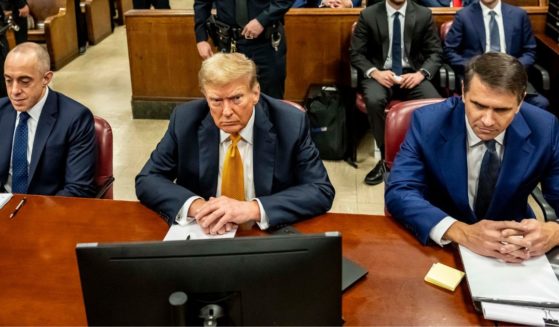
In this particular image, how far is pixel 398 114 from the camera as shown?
2383 mm

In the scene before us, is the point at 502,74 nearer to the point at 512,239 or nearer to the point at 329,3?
the point at 512,239

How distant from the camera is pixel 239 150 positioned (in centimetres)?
219

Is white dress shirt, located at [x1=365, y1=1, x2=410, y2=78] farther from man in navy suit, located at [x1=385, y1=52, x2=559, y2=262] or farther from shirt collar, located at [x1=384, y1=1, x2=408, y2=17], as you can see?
man in navy suit, located at [x1=385, y1=52, x2=559, y2=262]

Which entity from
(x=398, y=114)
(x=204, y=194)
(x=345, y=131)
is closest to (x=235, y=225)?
(x=204, y=194)

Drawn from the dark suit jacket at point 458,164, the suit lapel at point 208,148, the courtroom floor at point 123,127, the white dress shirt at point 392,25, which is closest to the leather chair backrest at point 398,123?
the dark suit jacket at point 458,164

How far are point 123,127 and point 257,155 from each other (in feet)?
10.0

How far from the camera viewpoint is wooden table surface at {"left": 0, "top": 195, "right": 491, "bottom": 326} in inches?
61.3

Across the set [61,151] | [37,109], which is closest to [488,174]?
[61,151]

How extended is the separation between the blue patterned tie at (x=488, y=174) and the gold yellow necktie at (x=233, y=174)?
82cm

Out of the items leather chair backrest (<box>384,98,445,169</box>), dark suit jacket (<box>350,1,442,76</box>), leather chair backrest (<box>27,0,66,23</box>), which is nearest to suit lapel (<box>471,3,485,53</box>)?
dark suit jacket (<box>350,1,442,76</box>)

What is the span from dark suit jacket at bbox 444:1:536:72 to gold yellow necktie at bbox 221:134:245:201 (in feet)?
7.83

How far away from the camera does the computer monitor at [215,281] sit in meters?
1.20

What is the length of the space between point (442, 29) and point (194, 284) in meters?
3.61

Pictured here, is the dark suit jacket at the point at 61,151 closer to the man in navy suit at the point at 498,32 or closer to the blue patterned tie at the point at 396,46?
the blue patterned tie at the point at 396,46
